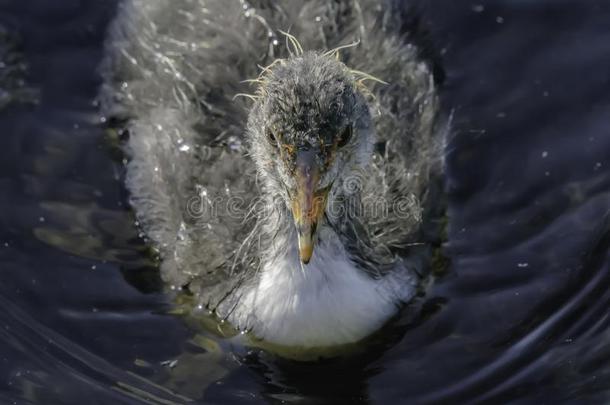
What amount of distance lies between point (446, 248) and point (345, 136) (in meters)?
1.67

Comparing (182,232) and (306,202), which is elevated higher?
(306,202)

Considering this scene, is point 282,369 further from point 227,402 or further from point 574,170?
point 574,170

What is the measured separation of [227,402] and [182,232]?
4.08 feet

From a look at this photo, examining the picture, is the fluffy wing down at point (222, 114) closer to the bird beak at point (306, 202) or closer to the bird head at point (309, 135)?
the bird head at point (309, 135)

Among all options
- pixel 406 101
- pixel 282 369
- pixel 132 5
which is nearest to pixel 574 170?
pixel 406 101

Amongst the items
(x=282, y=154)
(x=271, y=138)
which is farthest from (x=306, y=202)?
(x=271, y=138)

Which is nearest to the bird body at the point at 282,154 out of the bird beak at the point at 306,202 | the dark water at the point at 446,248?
the bird beak at the point at 306,202

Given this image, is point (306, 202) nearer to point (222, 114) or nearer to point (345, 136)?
point (345, 136)

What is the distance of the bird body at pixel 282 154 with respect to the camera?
727cm

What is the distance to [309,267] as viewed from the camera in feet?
24.7

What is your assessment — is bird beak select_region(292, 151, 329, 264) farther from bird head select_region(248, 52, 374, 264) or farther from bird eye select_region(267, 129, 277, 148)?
bird eye select_region(267, 129, 277, 148)

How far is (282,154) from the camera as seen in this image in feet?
23.5

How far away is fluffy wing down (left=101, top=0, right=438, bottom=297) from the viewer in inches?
316

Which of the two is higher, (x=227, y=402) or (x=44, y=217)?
(x=44, y=217)
